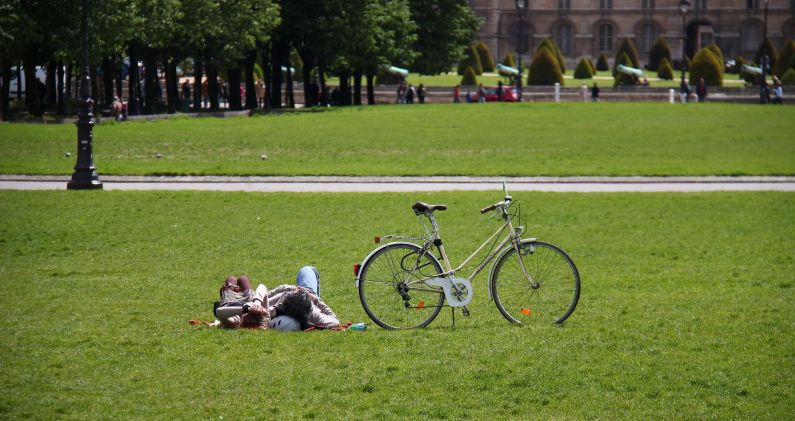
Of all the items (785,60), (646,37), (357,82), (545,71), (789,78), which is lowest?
(789,78)

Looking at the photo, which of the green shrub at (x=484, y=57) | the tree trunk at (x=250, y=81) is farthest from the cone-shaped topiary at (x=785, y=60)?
the tree trunk at (x=250, y=81)

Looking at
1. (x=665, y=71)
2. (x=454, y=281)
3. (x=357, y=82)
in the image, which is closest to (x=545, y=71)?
(x=665, y=71)

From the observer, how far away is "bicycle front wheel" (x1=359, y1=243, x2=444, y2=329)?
10.5 metres

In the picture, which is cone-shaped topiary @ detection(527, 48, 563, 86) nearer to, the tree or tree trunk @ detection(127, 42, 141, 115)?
the tree

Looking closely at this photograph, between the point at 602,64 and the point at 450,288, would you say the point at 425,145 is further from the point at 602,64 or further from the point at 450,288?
the point at 602,64

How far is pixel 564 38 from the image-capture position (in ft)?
432

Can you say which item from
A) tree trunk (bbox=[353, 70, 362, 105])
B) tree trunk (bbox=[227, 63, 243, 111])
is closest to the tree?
tree trunk (bbox=[353, 70, 362, 105])

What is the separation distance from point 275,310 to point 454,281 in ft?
4.63

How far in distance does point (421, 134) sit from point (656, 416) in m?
34.0

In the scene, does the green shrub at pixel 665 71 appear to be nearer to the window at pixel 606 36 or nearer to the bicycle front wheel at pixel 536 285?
the window at pixel 606 36

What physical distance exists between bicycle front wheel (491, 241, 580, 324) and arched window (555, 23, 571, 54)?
122m

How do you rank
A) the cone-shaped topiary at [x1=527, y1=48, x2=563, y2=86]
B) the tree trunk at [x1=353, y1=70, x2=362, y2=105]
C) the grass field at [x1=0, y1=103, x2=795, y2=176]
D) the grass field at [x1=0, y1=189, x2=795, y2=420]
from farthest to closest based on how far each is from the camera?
the cone-shaped topiary at [x1=527, y1=48, x2=563, y2=86] → the tree trunk at [x1=353, y1=70, x2=362, y2=105] → the grass field at [x1=0, y1=103, x2=795, y2=176] → the grass field at [x1=0, y1=189, x2=795, y2=420]

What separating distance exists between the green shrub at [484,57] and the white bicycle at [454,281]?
107 meters

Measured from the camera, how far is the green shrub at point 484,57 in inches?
4616
